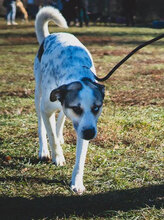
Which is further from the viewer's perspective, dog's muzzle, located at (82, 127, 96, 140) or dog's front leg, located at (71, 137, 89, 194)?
dog's front leg, located at (71, 137, 89, 194)

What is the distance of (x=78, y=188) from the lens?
3.29 meters

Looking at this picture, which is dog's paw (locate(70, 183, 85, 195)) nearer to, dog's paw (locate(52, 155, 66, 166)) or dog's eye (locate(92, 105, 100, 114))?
dog's paw (locate(52, 155, 66, 166))

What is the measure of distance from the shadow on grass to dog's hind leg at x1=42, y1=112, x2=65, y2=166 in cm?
71

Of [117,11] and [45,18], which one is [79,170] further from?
[117,11]

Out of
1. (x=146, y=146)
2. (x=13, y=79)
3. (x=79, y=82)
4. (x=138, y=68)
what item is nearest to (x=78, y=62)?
(x=79, y=82)

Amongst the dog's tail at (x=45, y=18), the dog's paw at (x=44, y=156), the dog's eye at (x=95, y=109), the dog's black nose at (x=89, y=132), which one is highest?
the dog's tail at (x=45, y=18)

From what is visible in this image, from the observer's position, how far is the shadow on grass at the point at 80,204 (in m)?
2.90

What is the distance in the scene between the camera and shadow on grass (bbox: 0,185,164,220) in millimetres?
2904

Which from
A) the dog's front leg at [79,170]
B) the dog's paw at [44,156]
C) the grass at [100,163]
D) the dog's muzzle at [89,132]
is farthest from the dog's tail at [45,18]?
the dog's muzzle at [89,132]

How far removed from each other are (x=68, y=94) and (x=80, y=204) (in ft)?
3.09

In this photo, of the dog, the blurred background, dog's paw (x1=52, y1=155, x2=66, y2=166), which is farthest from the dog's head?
the blurred background

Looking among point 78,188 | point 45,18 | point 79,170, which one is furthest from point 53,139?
point 45,18

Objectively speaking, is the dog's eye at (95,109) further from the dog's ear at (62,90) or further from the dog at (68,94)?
the dog's ear at (62,90)

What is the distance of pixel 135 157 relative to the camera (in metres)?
4.07
